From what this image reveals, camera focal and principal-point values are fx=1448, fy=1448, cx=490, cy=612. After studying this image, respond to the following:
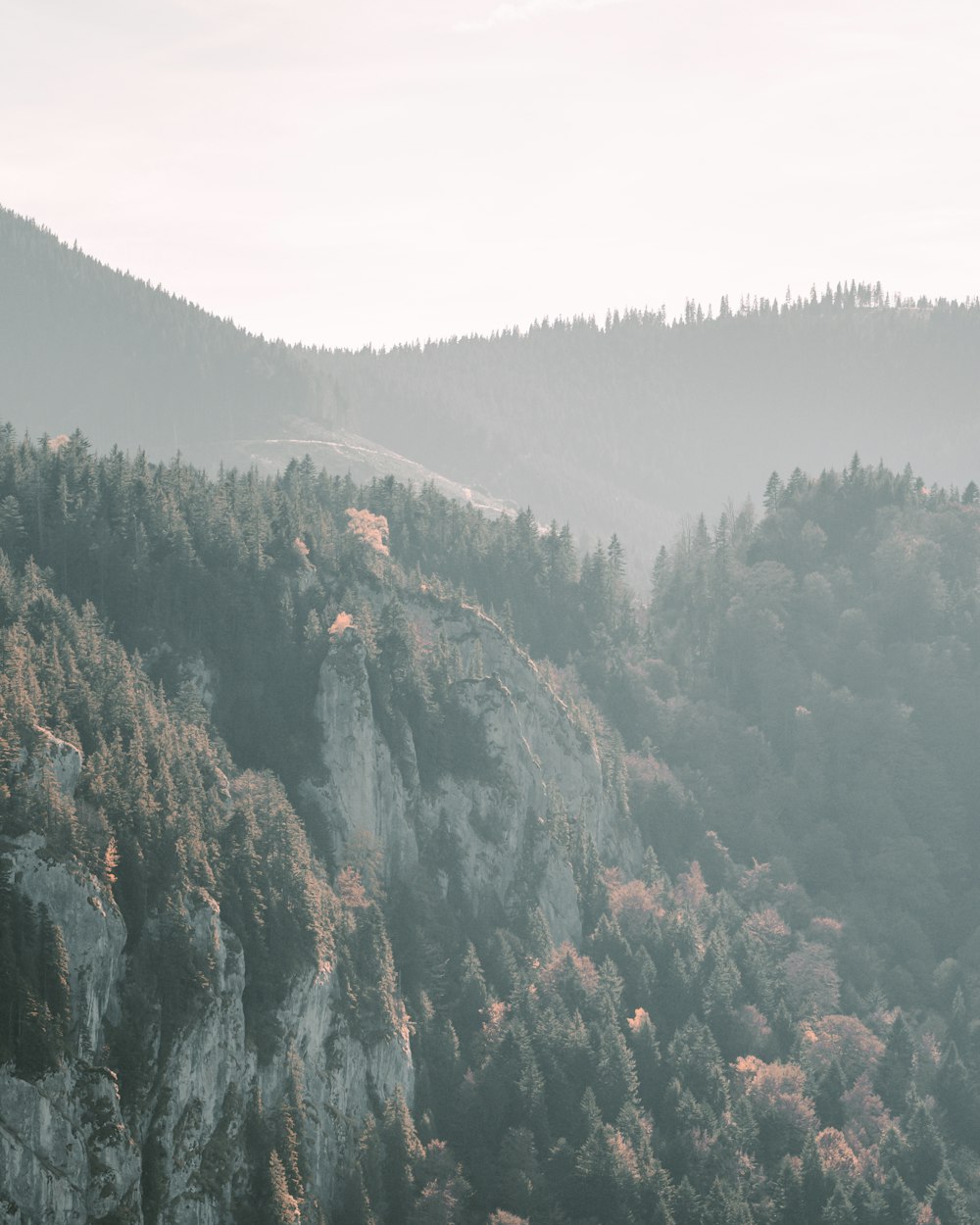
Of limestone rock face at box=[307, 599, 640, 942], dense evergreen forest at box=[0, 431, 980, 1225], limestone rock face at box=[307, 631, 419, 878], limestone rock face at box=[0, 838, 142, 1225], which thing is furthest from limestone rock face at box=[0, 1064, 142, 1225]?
limestone rock face at box=[307, 631, 419, 878]

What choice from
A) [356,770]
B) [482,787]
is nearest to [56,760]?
[356,770]

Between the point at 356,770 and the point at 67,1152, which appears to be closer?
the point at 67,1152

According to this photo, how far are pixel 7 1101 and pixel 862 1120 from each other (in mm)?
96516

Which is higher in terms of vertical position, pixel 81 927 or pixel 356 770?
pixel 81 927

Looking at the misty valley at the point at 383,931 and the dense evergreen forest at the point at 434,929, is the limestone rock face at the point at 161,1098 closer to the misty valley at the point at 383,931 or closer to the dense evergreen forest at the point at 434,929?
the misty valley at the point at 383,931

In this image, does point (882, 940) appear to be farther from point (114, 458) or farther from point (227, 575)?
point (114, 458)

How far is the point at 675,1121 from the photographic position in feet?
462

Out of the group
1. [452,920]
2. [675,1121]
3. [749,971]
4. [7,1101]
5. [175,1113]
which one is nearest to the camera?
[7,1101]

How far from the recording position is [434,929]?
490 ft

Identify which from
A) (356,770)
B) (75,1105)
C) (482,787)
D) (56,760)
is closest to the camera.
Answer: (75,1105)

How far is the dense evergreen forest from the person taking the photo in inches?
4227

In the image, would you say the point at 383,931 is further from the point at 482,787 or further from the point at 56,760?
the point at 56,760

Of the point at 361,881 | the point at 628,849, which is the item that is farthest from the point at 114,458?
the point at 628,849

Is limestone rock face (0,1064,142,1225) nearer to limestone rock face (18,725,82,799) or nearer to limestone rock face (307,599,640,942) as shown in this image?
limestone rock face (18,725,82,799)
